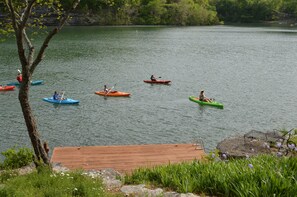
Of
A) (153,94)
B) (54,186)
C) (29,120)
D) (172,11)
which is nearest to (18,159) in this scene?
(29,120)

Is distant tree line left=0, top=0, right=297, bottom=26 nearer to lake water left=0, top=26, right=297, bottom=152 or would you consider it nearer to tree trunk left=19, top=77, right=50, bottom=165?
lake water left=0, top=26, right=297, bottom=152

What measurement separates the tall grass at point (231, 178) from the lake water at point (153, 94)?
1344cm

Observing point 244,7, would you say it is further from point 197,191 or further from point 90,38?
point 197,191

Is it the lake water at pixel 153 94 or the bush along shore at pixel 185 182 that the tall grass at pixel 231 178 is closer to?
the bush along shore at pixel 185 182

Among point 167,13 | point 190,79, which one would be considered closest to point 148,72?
point 190,79

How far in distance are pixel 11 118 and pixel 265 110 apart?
19624 mm

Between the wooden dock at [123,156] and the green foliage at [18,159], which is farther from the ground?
the green foliage at [18,159]

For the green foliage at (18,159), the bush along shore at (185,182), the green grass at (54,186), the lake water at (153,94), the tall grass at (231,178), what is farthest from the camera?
the lake water at (153,94)

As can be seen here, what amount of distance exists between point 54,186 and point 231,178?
A: 366 centimetres

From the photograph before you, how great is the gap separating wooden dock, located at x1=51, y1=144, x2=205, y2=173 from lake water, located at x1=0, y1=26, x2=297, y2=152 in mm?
4986

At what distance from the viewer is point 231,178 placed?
778 cm

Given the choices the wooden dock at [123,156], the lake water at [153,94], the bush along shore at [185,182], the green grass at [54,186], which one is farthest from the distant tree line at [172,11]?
the green grass at [54,186]

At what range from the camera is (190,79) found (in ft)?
147

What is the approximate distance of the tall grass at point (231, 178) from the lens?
274 inches
